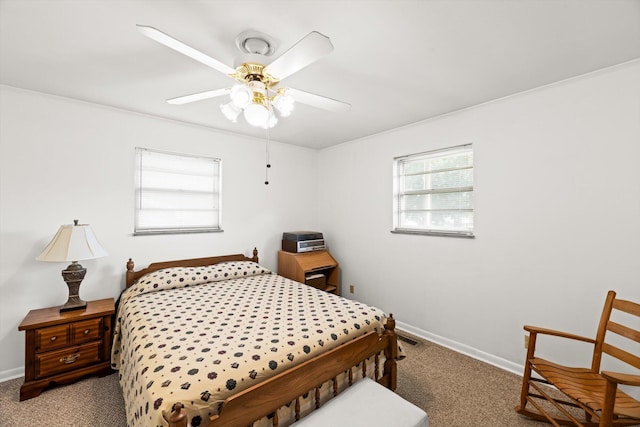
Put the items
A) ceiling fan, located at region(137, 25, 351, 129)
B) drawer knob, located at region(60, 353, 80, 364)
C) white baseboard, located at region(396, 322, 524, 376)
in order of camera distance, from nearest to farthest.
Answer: ceiling fan, located at region(137, 25, 351, 129), drawer knob, located at region(60, 353, 80, 364), white baseboard, located at region(396, 322, 524, 376)

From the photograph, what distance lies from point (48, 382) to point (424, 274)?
3.53 metres

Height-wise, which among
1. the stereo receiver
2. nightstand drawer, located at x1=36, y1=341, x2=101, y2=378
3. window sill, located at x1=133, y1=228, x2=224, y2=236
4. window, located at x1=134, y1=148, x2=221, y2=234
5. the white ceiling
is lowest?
nightstand drawer, located at x1=36, y1=341, x2=101, y2=378

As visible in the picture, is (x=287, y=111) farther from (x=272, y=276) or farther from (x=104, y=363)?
(x=104, y=363)

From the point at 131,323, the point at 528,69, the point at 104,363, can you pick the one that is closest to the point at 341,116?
the point at 528,69

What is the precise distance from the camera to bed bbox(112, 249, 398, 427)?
1.23 meters

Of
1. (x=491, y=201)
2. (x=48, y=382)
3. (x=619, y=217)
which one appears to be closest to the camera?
(x=619, y=217)

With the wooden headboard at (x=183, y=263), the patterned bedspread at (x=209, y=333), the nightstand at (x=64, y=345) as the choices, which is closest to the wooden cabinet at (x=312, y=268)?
the wooden headboard at (x=183, y=263)

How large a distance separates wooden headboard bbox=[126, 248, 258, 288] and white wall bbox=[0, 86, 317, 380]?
0.09m

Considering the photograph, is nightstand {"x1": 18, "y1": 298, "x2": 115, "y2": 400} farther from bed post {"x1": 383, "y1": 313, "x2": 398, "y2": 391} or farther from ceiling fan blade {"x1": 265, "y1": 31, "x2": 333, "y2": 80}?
ceiling fan blade {"x1": 265, "y1": 31, "x2": 333, "y2": 80}

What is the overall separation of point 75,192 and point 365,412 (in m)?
3.08

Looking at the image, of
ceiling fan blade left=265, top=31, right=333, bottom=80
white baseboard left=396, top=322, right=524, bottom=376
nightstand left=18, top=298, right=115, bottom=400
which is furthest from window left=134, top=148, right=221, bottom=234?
white baseboard left=396, top=322, right=524, bottom=376

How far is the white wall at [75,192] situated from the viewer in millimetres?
2383

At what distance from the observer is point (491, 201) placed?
8.73 ft

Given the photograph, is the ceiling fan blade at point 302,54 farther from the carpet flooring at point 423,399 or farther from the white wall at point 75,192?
the carpet flooring at point 423,399
